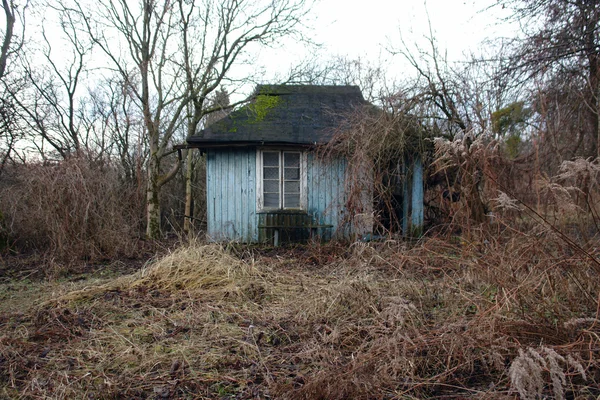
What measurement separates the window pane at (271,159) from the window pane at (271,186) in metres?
0.41

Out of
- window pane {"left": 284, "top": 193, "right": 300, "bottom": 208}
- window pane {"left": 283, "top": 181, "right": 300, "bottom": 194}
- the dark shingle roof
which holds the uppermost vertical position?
the dark shingle roof

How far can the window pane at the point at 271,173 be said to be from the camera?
9594 millimetres

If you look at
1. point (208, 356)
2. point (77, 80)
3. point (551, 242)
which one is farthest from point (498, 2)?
point (77, 80)

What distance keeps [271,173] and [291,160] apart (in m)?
0.58

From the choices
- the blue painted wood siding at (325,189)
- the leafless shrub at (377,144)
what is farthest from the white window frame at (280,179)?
the leafless shrub at (377,144)

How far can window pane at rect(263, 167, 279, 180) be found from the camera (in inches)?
378

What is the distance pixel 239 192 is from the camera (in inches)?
375

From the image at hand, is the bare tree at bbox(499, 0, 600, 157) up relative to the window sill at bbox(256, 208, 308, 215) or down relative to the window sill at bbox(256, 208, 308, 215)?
up

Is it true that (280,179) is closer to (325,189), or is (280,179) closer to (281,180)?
(281,180)

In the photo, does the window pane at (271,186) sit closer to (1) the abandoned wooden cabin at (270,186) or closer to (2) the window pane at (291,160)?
(1) the abandoned wooden cabin at (270,186)

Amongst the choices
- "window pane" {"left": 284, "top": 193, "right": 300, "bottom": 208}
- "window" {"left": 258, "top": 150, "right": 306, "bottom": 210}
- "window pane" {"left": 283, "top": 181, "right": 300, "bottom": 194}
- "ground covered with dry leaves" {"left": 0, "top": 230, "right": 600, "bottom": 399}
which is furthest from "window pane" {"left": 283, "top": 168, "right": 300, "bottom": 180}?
"ground covered with dry leaves" {"left": 0, "top": 230, "right": 600, "bottom": 399}

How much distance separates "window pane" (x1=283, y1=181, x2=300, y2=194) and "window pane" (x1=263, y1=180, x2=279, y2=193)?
0.22 m

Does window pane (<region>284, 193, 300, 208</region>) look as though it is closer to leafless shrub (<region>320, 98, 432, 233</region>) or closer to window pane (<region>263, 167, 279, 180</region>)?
window pane (<region>263, 167, 279, 180</region>)

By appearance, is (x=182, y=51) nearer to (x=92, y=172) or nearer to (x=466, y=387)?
(x=92, y=172)
